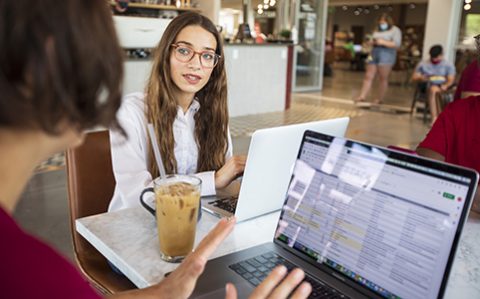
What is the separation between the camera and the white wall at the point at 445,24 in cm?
781

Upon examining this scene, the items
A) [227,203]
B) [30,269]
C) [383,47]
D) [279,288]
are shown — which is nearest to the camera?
[30,269]

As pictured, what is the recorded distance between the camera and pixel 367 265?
904mm

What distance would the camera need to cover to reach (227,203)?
139cm

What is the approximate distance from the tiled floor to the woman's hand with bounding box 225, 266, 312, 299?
2082mm

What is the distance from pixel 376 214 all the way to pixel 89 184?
107 cm

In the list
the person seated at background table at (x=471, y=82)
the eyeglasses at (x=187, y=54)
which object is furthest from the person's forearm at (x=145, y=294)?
the person seated at background table at (x=471, y=82)

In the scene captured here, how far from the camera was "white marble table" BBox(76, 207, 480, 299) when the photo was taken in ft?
3.22

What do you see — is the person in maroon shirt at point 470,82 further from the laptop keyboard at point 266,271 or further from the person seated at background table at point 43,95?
the person seated at background table at point 43,95

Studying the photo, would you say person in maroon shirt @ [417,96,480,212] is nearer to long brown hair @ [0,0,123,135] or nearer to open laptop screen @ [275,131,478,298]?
open laptop screen @ [275,131,478,298]

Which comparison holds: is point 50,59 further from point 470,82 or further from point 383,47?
point 383,47

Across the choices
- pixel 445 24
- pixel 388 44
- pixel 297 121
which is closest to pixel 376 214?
pixel 297 121

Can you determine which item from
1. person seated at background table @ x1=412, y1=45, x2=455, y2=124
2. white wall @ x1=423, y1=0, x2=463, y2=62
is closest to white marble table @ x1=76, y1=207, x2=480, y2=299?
person seated at background table @ x1=412, y1=45, x2=455, y2=124

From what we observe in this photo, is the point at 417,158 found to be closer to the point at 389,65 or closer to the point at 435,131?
the point at 435,131

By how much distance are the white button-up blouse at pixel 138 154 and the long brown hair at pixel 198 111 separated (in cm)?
3
